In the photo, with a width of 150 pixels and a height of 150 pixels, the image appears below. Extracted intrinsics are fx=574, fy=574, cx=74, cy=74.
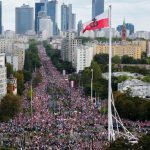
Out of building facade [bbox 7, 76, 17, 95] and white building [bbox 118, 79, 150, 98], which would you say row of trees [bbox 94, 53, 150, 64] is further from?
building facade [bbox 7, 76, 17, 95]

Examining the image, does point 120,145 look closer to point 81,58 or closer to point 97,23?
point 97,23

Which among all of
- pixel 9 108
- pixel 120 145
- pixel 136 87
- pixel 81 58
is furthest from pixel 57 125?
pixel 81 58

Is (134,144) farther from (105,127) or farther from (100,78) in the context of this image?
(100,78)

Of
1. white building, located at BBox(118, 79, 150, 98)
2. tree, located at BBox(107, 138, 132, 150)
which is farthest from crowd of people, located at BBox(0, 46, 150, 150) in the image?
tree, located at BBox(107, 138, 132, 150)

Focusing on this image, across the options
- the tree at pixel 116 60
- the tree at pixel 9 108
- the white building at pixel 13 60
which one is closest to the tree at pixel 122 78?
the tree at pixel 9 108

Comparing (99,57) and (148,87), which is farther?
(99,57)

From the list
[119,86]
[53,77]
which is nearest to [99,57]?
[53,77]

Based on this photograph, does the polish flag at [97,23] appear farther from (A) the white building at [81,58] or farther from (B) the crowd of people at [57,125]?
(A) the white building at [81,58]
